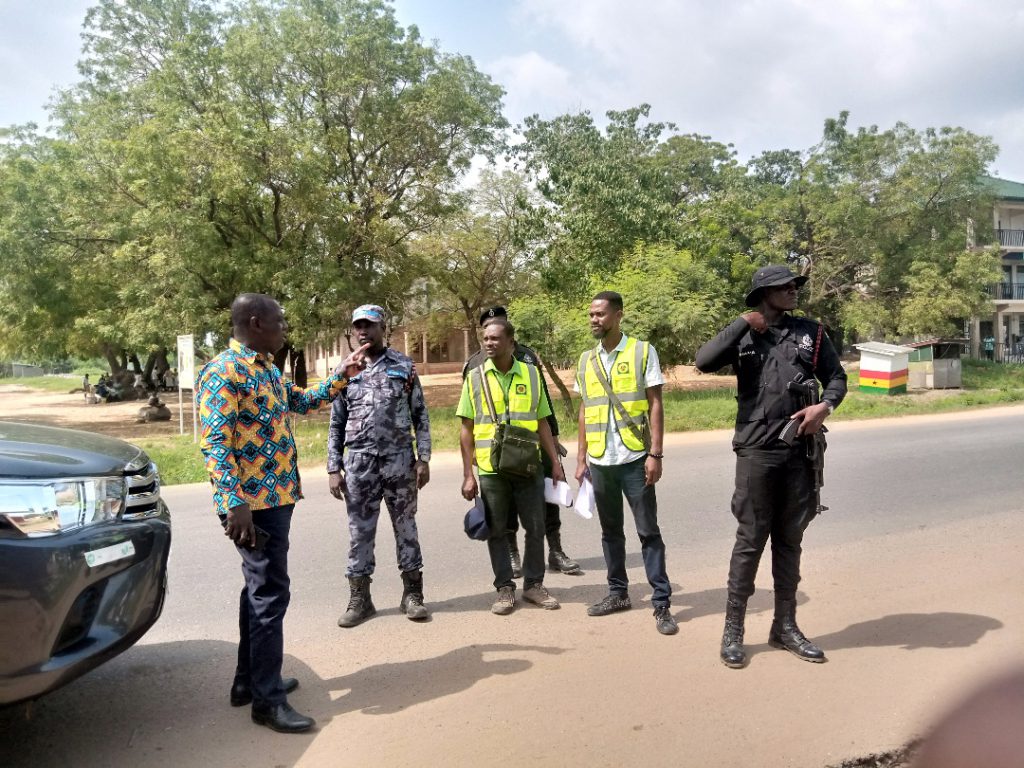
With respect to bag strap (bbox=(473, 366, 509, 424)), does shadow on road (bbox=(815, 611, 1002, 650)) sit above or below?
below

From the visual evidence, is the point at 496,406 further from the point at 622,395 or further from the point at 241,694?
the point at 241,694

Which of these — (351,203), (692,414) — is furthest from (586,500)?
(351,203)

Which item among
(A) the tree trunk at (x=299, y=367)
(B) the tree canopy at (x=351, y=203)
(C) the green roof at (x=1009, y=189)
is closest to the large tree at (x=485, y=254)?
(B) the tree canopy at (x=351, y=203)

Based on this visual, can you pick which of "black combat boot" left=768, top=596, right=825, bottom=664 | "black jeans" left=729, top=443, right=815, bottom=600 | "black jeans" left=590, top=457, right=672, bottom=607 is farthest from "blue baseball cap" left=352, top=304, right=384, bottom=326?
"black combat boot" left=768, top=596, right=825, bottom=664

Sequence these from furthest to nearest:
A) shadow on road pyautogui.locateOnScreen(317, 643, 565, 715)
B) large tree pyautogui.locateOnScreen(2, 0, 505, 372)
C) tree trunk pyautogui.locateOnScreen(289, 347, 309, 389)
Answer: tree trunk pyautogui.locateOnScreen(289, 347, 309, 389) → large tree pyautogui.locateOnScreen(2, 0, 505, 372) → shadow on road pyautogui.locateOnScreen(317, 643, 565, 715)

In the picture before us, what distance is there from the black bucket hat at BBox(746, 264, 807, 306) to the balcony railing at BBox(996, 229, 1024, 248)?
1620 inches

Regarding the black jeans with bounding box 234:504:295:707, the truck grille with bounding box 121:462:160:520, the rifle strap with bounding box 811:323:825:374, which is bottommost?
the black jeans with bounding box 234:504:295:707

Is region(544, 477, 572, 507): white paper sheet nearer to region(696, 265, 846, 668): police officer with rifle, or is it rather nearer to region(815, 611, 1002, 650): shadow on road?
region(696, 265, 846, 668): police officer with rifle

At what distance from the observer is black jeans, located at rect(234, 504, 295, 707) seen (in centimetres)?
311

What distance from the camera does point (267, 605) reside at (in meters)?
3.12

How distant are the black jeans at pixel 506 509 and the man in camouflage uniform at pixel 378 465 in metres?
0.42

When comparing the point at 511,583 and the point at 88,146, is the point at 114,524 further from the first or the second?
the point at 88,146

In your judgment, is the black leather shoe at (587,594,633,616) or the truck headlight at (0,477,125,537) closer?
the truck headlight at (0,477,125,537)

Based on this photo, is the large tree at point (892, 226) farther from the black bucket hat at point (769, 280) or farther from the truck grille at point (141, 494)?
the truck grille at point (141, 494)
